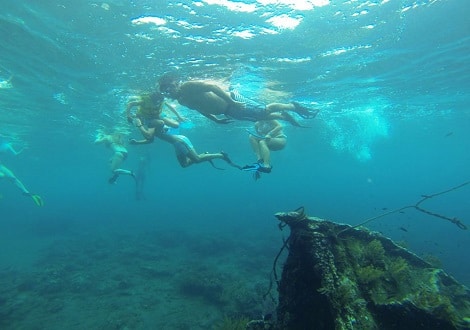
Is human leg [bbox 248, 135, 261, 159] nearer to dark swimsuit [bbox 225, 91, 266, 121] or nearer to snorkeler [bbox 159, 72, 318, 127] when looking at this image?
snorkeler [bbox 159, 72, 318, 127]

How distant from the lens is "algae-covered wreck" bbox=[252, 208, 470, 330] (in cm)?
384

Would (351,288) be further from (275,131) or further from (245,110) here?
(275,131)

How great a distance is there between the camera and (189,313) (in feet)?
37.3

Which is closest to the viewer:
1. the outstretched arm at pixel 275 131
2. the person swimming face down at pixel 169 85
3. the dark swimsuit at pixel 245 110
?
the person swimming face down at pixel 169 85

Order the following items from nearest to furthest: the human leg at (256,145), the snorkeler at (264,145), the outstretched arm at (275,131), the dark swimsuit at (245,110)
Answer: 1. the snorkeler at (264,145)
2. the dark swimsuit at (245,110)
3. the human leg at (256,145)
4. the outstretched arm at (275,131)

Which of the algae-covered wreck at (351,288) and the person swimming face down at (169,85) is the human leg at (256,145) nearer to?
the person swimming face down at (169,85)

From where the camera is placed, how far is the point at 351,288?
397 centimetres

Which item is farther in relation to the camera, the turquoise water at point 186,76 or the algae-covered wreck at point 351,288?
the turquoise water at point 186,76

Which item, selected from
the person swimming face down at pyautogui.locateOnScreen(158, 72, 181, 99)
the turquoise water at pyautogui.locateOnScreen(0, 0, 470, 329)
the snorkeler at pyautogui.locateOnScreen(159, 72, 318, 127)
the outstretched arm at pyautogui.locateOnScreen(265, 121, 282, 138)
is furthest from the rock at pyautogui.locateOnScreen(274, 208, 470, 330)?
the outstretched arm at pyautogui.locateOnScreen(265, 121, 282, 138)

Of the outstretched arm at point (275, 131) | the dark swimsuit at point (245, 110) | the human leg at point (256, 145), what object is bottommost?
the human leg at point (256, 145)

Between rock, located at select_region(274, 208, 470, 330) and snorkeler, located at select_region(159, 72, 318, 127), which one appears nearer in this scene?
rock, located at select_region(274, 208, 470, 330)

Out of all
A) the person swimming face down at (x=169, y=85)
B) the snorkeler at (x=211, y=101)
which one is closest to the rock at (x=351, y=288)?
the snorkeler at (x=211, y=101)

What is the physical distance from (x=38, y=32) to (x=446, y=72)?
2248 centimetres

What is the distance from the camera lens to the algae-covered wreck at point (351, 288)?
3842 millimetres
